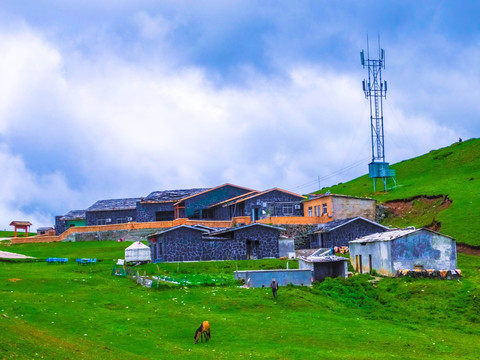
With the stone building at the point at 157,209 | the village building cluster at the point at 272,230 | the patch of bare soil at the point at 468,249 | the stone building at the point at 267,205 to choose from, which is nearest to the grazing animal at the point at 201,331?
the village building cluster at the point at 272,230

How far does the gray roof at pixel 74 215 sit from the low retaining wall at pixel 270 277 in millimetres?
66971

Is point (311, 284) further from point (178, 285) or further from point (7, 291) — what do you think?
point (7, 291)

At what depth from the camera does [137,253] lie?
211 feet

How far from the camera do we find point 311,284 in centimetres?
5169

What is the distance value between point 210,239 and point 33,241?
109 feet

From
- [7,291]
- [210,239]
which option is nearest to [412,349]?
[7,291]

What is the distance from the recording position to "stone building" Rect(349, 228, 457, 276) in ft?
185

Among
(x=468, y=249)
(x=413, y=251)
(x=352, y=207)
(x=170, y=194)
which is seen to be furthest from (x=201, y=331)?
(x=170, y=194)

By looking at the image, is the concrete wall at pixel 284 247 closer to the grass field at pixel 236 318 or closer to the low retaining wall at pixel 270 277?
the grass field at pixel 236 318

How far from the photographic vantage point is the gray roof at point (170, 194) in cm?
10638

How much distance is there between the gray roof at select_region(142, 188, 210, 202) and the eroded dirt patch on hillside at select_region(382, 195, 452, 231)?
28.4m

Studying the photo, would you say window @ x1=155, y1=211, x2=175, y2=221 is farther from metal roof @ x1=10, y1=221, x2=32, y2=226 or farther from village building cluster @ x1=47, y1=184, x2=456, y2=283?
metal roof @ x1=10, y1=221, x2=32, y2=226

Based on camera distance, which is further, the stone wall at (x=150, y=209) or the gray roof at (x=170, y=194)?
the gray roof at (x=170, y=194)

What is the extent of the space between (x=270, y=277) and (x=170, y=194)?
60.2 metres
